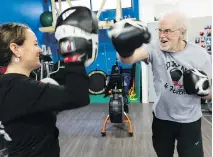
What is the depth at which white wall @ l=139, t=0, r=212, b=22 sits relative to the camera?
18.2 feet

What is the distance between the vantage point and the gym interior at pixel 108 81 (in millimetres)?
3082

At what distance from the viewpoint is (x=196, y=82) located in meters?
1.43

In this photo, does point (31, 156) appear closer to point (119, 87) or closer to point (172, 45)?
point (172, 45)

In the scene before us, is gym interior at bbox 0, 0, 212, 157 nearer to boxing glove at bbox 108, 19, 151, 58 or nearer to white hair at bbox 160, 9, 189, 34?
white hair at bbox 160, 9, 189, 34

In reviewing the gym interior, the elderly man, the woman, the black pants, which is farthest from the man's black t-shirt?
the gym interior

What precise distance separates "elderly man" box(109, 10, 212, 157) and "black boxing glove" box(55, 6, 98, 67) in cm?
37

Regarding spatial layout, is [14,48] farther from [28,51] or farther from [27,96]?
[27,96]

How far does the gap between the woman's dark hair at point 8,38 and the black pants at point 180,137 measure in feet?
3.85

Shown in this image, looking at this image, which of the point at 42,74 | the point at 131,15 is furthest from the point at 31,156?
the point at 131,15

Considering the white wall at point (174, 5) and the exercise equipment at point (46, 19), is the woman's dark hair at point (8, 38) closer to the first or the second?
the exercise equipment at point (46, 19)

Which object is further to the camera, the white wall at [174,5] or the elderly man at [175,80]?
the white wall at [174,5]

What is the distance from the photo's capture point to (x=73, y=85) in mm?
917

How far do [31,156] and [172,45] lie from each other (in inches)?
43.9

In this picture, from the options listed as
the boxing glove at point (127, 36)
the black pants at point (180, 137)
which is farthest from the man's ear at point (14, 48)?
the black pants at point (180, 137)
